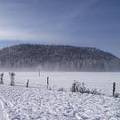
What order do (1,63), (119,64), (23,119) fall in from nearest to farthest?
1. (23,119)
2. (1,63)
3. (119,64)

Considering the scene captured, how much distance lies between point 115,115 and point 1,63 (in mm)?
172430

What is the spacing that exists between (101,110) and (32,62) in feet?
579

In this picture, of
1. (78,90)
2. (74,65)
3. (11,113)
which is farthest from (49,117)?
(74,65)

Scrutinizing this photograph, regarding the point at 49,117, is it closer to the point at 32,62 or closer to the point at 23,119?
the point at 23,119

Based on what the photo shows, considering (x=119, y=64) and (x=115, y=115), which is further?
(x=119, y=64)

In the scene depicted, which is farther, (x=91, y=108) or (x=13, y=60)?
(x=13, y=60)

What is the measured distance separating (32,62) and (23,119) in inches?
7032

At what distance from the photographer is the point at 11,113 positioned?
1273 cm

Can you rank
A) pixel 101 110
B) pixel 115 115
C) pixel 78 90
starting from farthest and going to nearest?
1. pixel 78 90
2. pixel 101 110
3. pixel 115 115

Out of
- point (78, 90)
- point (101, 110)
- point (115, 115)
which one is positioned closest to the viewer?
point (115, 115)

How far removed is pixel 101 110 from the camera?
45.2 ft

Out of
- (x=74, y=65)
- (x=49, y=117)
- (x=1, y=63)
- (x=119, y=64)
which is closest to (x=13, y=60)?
(x=1, y=63)

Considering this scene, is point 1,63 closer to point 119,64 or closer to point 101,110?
point 119,64

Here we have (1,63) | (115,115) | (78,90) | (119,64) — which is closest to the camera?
(115,115)
